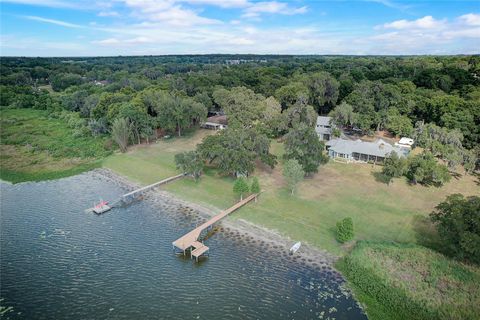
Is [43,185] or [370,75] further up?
[370,75]

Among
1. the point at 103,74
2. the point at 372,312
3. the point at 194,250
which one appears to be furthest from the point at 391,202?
the point at 103,74

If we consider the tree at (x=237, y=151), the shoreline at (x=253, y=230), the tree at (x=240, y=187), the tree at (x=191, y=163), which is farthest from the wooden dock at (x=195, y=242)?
the tree at (x=191, y=163)

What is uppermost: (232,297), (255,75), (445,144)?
(255,75)

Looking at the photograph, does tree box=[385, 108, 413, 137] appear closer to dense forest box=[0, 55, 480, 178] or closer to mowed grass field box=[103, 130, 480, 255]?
dense forest box=[0, 55, 480, 178]

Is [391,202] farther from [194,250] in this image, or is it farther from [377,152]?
[194,250]

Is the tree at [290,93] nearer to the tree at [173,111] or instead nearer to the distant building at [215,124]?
the distant building at [215,124]

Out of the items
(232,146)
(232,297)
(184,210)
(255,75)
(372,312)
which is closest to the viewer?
(372,312)

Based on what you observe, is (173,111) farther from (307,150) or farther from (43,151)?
(307,150)
